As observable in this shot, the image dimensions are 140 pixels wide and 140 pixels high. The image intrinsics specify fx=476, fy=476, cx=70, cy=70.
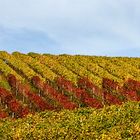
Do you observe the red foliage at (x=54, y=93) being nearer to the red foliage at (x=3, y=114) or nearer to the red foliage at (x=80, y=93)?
the red foliage at (x=80, y=93)

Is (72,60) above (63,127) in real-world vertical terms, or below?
above

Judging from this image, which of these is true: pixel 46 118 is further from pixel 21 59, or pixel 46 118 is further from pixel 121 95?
pixel 21 59

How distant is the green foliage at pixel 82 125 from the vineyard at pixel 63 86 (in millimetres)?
124

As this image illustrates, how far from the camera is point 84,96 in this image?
5550 cm

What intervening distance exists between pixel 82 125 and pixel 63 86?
106 feet

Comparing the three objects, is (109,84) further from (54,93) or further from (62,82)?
(54,93)

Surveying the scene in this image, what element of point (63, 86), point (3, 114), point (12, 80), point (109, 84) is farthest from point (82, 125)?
point (109, 84)

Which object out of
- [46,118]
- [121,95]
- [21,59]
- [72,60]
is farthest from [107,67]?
[46,118]

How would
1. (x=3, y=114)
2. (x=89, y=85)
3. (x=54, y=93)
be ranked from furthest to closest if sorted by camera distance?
(x=89, y=85), (x=54, y=93), (x=3, y=114)

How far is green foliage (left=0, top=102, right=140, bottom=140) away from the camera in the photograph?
26.4 metres

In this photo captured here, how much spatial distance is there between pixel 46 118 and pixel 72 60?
162ft

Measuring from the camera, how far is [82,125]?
1160 inches

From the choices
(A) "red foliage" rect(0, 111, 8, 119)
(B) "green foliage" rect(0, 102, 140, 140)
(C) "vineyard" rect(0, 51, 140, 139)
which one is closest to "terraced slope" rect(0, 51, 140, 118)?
(C) "vineyard" rect(0, 51, 140, 139)

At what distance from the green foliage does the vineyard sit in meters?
0.12
